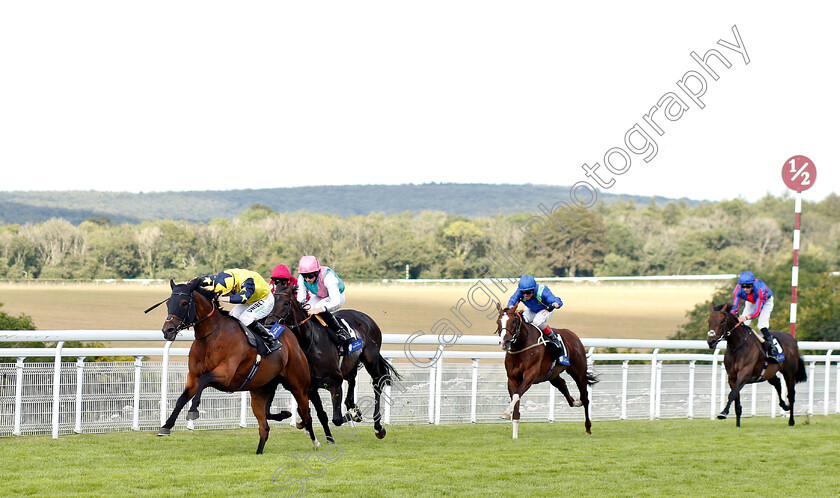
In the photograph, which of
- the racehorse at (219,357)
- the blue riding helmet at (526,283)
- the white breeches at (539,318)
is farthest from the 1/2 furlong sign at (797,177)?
the racehorse at (219,357)

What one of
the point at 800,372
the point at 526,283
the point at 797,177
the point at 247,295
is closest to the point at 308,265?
the point at 247,295

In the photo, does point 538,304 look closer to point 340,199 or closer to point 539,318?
point 539,318

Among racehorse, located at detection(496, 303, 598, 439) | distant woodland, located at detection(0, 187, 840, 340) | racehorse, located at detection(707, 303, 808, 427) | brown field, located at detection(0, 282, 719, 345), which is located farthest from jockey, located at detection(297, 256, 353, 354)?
brown field, located at detection(0, 282, 719, 345)

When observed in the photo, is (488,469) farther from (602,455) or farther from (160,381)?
(160,381)

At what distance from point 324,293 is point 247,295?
3.37 ft

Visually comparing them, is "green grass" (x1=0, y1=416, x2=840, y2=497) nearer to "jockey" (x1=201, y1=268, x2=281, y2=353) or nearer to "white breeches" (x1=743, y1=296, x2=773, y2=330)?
"jockey" (x1=201, y1=268, x2=281, y2=353)

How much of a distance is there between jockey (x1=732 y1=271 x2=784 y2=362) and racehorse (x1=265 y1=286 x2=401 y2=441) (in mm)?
4377

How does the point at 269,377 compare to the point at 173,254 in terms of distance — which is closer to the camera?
the point at 269,377

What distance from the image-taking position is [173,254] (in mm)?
39781

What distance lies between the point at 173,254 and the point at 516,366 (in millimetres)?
33680

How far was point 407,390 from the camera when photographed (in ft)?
29.6

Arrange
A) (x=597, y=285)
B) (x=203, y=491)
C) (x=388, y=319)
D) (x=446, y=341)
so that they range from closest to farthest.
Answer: (x=203, y=491)
(x=446, y=341)
(x=388, y=319)
(x=597, y=285)

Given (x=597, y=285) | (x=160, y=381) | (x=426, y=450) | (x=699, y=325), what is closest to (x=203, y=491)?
(x=426, y=450)

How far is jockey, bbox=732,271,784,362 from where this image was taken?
32.3 feet
